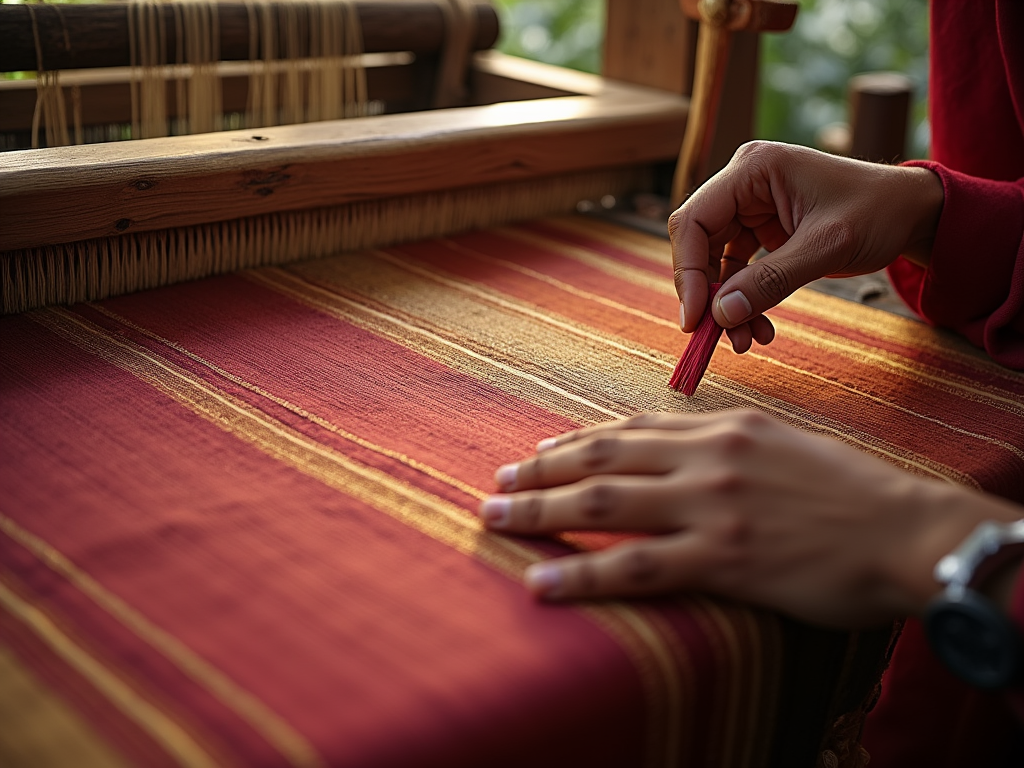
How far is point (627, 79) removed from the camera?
1.43 m

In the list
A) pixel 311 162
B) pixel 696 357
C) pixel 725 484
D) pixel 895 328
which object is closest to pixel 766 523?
pixel 725 484

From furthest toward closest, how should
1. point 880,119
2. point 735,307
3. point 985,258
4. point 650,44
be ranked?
point 880,119 → point 650,44 → point 985,258 → point 735,307

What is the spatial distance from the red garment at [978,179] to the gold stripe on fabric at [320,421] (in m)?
0.49

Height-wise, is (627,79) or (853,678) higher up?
(627,79)

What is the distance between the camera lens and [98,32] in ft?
3.46

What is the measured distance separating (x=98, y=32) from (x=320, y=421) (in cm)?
59

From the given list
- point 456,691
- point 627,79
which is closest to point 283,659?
point 456,691

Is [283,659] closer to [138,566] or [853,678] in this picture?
[138,566]

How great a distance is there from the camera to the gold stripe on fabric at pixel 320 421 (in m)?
0.64

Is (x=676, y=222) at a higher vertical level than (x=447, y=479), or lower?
higher

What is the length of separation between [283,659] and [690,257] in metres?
0.48

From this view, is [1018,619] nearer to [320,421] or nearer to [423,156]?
[320,421]

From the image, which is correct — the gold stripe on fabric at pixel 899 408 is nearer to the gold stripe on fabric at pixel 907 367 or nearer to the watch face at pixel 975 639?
the gold stripe on fabric at pixel 907 367

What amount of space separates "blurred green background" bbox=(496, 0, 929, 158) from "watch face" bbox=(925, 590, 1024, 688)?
2.49 meters
